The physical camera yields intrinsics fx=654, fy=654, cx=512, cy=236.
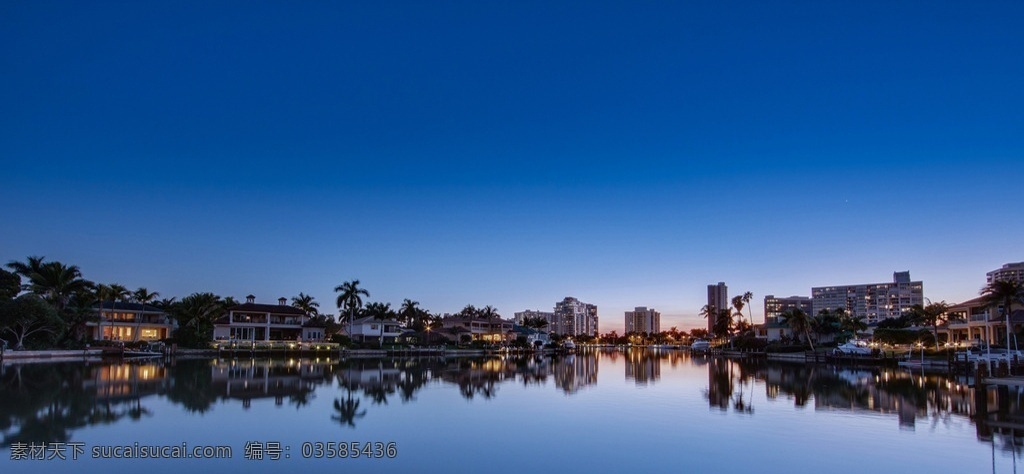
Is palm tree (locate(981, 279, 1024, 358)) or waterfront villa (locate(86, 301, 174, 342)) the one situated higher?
palm tree (locate(981, 279, 1024, 358))

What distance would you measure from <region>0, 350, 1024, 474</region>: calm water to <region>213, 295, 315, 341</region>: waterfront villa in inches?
1836

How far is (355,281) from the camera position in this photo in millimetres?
88500

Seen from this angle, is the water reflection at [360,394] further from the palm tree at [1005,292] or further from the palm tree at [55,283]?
the palm tree at [55,283]

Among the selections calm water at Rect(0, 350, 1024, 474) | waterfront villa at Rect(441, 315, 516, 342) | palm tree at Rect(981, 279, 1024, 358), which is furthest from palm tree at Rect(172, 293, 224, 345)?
palm tree at Rect(981, 279, 1024, 358)

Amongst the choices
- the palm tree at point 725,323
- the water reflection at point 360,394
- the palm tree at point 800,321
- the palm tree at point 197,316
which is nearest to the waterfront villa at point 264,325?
the palm tree at point 197,316

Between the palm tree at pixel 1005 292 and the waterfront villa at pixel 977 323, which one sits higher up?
the palm tree at pixel 1005 292

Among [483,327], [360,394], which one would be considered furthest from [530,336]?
[360,394]

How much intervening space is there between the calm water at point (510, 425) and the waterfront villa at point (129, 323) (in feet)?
145

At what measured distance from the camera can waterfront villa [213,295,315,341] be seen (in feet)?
283

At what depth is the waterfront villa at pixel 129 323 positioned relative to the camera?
260ft

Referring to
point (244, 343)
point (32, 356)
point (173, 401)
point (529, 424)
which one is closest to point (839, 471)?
point (529, 424)

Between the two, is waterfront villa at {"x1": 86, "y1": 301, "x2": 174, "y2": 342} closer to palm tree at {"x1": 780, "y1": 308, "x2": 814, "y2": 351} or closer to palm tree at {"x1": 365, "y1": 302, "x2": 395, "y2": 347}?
palm tree at {"x1": 365, "y1": 302, "x2": 395, "y2": 347}

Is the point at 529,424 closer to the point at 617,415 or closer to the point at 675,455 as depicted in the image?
the point at 617,415

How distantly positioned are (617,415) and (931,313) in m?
60.7
